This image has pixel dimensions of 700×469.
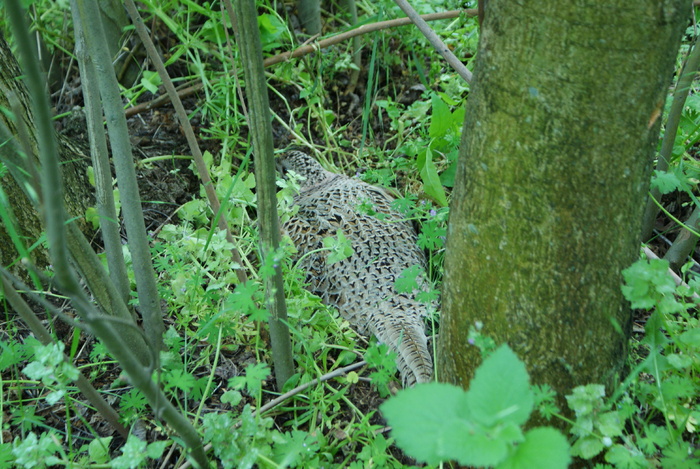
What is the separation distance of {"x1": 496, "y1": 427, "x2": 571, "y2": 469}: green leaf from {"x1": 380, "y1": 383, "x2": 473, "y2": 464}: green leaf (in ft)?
0.40

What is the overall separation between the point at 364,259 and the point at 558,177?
154 cm

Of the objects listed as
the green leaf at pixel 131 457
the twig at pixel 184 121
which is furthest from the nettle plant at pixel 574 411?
the twig at pixel 184 121

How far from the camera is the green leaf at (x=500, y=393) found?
3.53 ft

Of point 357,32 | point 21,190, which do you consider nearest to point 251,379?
point 21,190

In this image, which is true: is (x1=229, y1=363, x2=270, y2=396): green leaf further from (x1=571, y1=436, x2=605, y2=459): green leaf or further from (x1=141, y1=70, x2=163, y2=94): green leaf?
(x1=141, y1=70, x2=163, y2=94): green leaf

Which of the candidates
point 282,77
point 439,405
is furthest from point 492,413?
point 282,77

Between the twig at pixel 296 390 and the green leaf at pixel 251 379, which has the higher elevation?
the green leaf at pixel 251 379

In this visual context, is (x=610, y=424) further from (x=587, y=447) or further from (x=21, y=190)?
(x=21, y=190)

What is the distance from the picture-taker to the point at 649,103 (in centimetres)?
135

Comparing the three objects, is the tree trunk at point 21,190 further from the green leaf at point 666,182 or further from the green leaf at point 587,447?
the green leaf at point 666,182

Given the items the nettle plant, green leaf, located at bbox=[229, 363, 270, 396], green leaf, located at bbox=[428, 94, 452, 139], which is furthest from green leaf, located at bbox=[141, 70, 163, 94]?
the nettle plant

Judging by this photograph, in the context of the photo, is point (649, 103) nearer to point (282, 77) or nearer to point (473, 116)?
point (473, 116)

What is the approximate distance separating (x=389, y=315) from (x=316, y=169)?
147 centimetres

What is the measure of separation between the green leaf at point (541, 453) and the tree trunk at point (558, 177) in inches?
5.6
